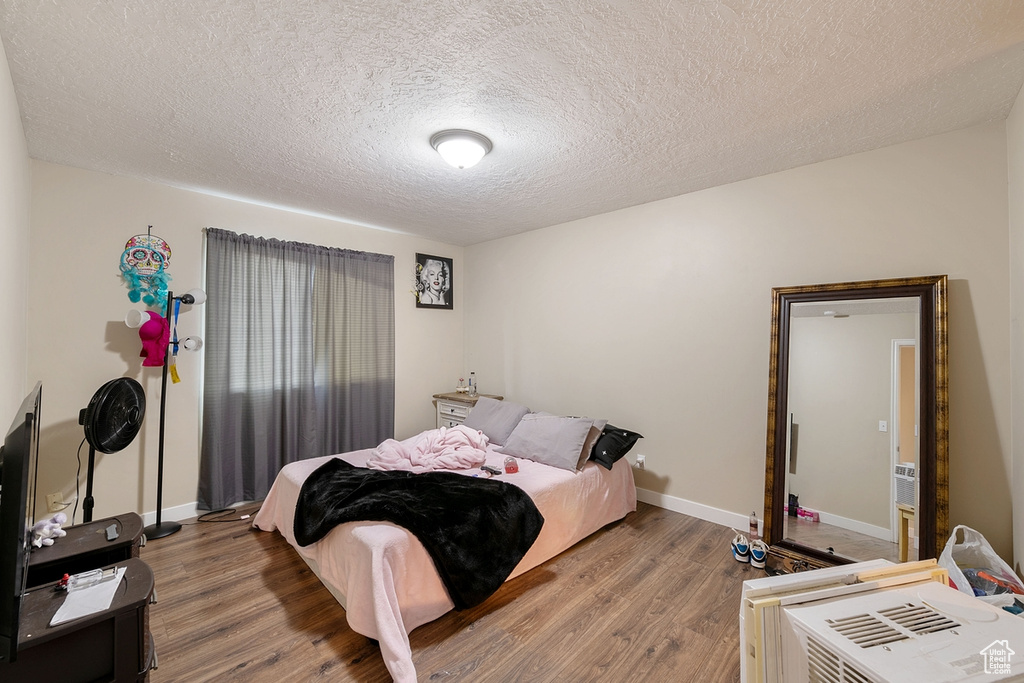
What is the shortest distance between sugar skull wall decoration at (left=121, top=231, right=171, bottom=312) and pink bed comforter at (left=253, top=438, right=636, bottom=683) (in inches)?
64.9

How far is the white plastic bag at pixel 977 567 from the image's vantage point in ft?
5.68

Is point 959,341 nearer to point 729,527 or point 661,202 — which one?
point 729,527

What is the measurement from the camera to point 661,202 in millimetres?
3434

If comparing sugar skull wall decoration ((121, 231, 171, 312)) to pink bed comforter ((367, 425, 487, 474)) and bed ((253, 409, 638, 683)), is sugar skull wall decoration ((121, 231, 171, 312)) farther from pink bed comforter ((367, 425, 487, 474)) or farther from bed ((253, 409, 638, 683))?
pink bed comforter ((367, 425, 487, 474))

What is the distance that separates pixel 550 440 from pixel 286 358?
8.05ft

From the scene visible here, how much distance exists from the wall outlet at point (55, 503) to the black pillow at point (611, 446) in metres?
3.67

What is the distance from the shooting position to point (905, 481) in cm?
231

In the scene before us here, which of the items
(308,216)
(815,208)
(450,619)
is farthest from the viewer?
(308,216)

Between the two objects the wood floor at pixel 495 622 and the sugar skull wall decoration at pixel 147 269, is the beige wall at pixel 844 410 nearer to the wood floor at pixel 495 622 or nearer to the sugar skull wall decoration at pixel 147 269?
the wood floor at pixel 495 622

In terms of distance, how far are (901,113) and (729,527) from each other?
9.13ft

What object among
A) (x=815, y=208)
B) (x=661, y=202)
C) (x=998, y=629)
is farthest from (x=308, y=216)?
(x=998, y=629)

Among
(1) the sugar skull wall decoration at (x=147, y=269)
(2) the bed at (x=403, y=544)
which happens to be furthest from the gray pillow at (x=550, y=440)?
(1) the sugar skull wall decoration at (x=147, y=269)

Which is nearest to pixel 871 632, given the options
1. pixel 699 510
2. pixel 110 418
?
pixel 699 510

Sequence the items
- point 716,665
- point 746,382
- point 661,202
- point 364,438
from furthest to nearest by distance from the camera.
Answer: point 364,438, point 661,202, point 746,382, point 716,665
